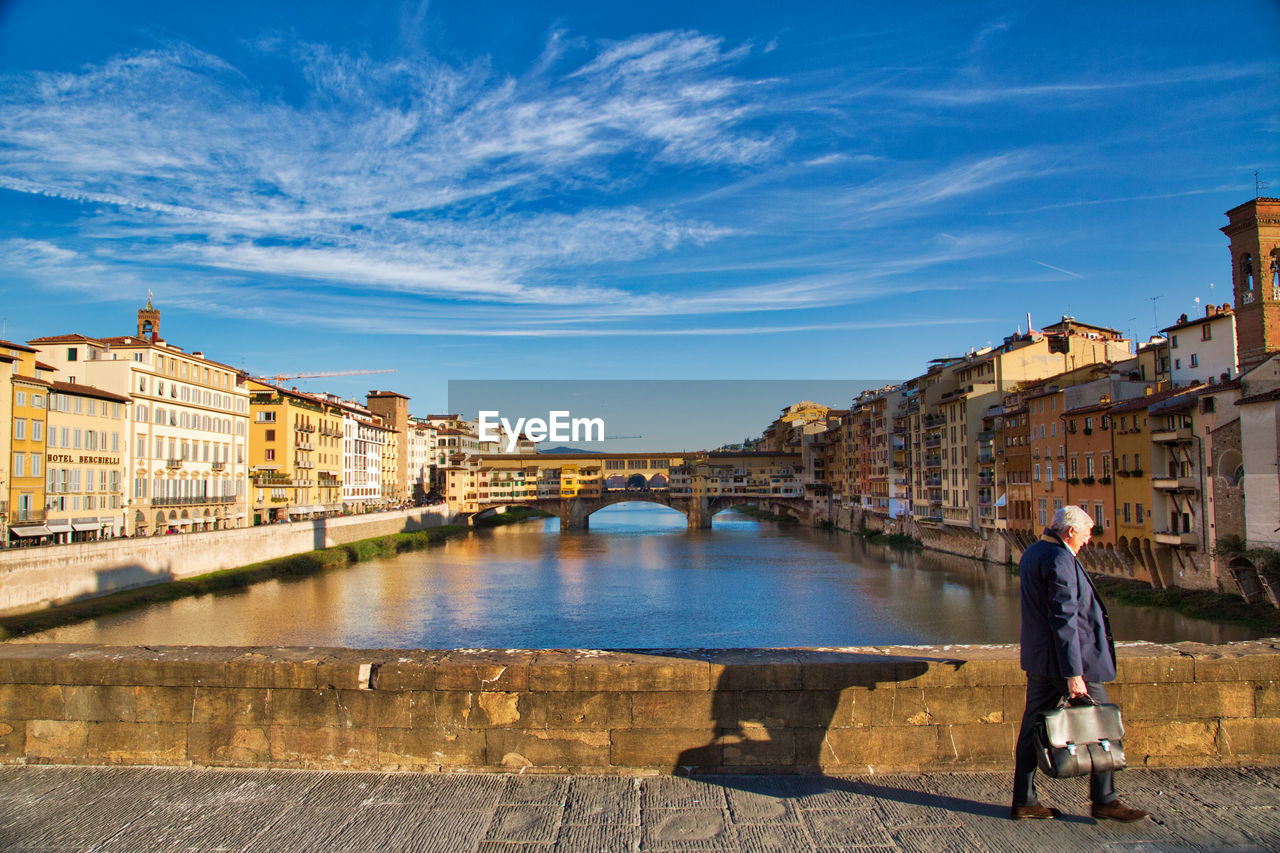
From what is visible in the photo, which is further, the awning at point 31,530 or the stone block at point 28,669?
the awning at point 31,530

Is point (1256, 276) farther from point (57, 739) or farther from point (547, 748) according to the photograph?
point (57, 739)

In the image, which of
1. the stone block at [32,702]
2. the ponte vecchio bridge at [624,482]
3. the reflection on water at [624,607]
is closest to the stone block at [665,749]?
the stone block at [32,702]

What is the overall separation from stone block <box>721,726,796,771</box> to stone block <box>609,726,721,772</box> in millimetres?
62

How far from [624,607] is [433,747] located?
102 feet

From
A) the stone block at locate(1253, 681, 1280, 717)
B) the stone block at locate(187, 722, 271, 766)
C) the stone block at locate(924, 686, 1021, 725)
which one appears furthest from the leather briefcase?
the stone block at locate(187, 722, 271, 766)

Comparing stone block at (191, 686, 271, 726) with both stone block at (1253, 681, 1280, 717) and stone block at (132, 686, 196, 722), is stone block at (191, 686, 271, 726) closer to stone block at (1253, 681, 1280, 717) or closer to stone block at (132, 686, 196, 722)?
→ stone block at (132, 686, 196, 722)

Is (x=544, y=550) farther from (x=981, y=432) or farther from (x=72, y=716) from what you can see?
(x=72, y=716)

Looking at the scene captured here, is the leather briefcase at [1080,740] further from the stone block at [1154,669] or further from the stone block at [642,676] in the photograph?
the stone block at [642,676]

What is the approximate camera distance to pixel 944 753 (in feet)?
15.5

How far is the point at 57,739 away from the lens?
5.03 m

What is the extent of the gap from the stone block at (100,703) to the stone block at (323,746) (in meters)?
0.91

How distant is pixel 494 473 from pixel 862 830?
89.0 meters

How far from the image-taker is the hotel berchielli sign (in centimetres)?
3656

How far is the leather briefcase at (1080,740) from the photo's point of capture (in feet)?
12.6
